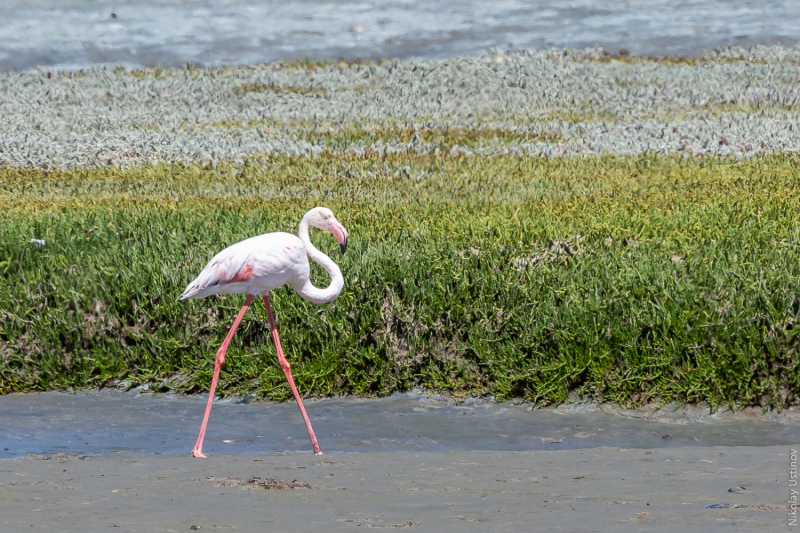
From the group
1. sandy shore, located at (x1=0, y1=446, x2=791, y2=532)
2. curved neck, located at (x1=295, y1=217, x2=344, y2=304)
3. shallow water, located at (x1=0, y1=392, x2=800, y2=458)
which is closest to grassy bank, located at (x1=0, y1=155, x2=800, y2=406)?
shallow water, located at (x1=0, y1=392, x2=800, y2=458)

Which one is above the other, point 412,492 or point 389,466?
point 412,492

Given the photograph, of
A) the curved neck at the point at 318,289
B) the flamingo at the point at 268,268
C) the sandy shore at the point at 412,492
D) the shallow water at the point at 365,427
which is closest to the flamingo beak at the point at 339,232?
the flamingo at the point at 268,268

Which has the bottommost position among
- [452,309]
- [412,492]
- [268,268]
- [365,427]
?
[365,427]

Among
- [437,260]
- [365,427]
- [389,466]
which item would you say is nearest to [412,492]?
[389,466]

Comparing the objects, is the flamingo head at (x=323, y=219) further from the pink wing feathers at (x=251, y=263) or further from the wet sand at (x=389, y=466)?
the wet sand at (x=389, y=466)

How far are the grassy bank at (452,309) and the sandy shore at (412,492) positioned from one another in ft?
4.92

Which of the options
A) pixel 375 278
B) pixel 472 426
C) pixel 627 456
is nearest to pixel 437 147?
pixel 375 278

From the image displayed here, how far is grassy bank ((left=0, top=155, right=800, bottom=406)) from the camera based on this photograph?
23.4ft

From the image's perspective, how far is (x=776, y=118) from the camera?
1922 cm

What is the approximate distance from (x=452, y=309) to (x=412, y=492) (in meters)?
2.99

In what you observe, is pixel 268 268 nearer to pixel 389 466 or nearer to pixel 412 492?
pixel 389 466

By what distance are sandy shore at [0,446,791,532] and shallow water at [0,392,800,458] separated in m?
0.57

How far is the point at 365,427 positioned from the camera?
6.72m

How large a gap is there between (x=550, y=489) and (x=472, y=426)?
196 cm
